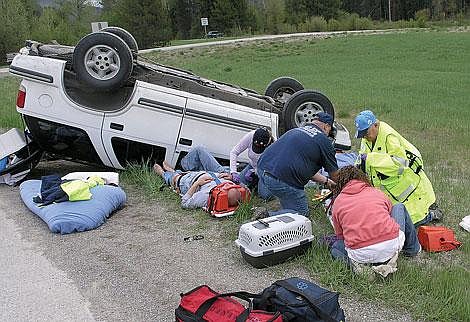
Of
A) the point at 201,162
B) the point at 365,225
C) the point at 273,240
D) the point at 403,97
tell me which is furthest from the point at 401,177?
the point at 403,97

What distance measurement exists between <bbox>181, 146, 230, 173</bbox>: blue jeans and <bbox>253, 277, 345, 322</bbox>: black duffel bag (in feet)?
12.1

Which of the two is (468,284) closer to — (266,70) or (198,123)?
(198,123)

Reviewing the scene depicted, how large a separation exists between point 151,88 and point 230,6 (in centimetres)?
6410

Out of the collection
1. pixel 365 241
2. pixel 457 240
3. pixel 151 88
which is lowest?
pixel 457 240

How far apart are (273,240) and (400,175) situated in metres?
1.50

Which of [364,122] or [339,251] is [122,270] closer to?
[339,251]

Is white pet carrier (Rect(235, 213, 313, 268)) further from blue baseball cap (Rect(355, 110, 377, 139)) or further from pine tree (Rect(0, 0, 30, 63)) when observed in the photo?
pine tree (Rect(0, 0, 30, 63))

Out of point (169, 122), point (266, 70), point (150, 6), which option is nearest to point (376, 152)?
point (169, 122)

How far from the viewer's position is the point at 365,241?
4.53 m

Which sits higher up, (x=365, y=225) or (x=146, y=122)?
(x=146, y=122)

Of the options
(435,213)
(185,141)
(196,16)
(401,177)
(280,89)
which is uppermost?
(196,16)

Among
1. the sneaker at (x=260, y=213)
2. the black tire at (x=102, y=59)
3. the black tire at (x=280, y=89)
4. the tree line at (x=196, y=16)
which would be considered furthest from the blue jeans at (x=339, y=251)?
the tree line at (x=196, y=16)

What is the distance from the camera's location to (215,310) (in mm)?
3799

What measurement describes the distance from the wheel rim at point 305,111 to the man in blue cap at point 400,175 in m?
2.44
